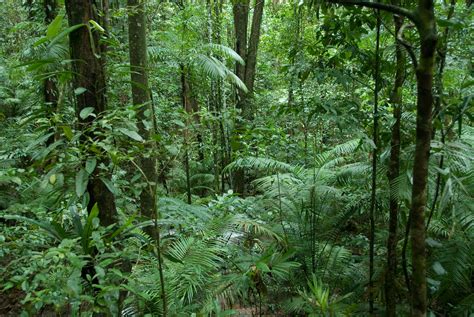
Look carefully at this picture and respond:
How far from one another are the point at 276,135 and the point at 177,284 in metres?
2.48

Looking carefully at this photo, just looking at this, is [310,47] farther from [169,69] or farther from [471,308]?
[169,69]

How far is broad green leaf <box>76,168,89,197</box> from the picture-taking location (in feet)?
5.84

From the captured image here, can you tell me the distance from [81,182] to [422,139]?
1568 millimetres

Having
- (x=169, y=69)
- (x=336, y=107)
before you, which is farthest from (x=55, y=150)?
(x=169, y=69)

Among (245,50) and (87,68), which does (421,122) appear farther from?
(245,50)

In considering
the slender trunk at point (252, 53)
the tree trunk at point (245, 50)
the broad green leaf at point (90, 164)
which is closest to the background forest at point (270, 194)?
the broad green leaf at point (90, 164)

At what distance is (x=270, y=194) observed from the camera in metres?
4.15

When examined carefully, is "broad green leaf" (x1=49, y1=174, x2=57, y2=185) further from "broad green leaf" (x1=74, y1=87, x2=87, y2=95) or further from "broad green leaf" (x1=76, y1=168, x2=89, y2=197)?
"broad green leaf" (x1=74, y1=87, x2=87, y2=95)

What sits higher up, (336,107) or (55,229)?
(336,107)

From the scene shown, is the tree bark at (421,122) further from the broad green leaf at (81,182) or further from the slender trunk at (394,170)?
the broad green leaf at (81,182)

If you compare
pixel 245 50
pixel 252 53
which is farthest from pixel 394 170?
pixel 245 50

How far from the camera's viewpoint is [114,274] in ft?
6.53

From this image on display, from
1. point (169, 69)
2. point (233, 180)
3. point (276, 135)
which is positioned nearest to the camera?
point (276, 135)

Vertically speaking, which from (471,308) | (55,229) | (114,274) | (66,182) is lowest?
(471,308)
